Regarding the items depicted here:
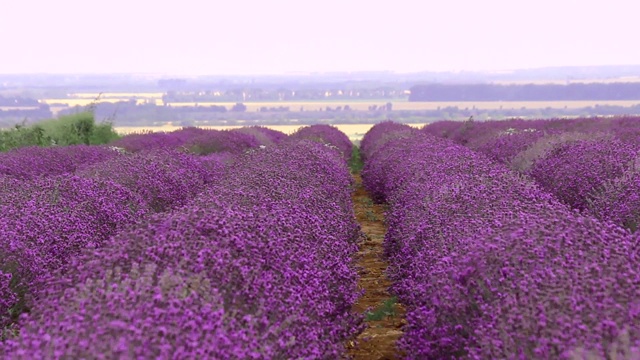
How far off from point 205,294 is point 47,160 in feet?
26.1

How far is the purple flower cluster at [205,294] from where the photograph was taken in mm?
2605

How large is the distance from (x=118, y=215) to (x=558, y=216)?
11.2 ft

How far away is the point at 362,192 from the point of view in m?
13.5

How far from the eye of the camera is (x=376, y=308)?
230 inches

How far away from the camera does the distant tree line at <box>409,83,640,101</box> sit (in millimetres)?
85562

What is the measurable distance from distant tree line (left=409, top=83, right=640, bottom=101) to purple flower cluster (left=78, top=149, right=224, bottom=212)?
83581mm

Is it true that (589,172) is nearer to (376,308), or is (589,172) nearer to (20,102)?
(376,308)

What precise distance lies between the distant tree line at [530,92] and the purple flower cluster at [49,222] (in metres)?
85.8

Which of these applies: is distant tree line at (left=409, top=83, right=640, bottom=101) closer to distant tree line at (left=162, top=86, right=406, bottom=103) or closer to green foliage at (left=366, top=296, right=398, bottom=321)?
distant tree line at (left=162, top=86, right=406, bottom=103)

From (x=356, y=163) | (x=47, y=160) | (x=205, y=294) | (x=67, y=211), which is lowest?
(x=356, y=163)

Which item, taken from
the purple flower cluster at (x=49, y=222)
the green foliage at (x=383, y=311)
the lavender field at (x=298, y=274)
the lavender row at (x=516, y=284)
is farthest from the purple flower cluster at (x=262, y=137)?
the lavender row at (x=516, y=284)

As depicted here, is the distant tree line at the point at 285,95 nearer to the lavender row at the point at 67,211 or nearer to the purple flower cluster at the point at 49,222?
the lavender row at the point at 67,211

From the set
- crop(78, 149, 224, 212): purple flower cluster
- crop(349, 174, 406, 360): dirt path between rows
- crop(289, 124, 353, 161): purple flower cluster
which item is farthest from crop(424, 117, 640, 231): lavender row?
crop(289, 124, 353, 161): purple flower cluster

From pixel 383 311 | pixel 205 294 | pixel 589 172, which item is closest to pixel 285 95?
pixel 589 172
